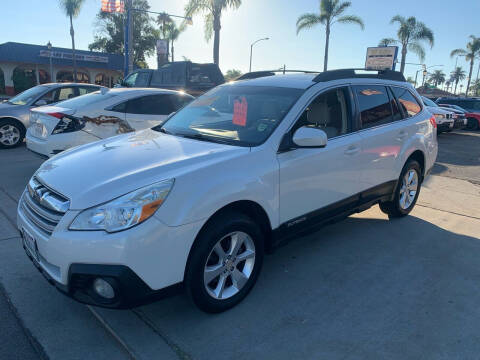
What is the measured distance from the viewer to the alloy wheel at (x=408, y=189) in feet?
16.2

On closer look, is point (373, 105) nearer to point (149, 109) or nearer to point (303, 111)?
point (303, 111)

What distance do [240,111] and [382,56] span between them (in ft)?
78.9

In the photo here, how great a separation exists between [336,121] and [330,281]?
155cm

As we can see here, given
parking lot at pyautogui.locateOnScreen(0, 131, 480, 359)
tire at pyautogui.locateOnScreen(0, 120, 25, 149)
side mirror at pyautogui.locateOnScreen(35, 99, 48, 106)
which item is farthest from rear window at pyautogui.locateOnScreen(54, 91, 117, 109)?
tire at pyautogui.locateOnScreen(0, 120, 25, 149)

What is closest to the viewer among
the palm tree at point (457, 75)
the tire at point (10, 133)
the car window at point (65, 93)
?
the tire at point (10, 133)

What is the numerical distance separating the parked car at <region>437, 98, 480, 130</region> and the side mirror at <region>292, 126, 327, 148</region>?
64.2ft

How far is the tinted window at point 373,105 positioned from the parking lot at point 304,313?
1.37 m

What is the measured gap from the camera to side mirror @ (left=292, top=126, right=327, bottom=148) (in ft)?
10.0

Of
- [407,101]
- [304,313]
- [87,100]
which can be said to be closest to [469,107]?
[407,101]

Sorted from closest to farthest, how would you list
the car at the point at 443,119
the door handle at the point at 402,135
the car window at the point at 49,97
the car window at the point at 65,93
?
the door handle at the point at 402,135 → the car window at the point at 49,97 → the car window at the point at 65,93 → the car at the point at 443,119

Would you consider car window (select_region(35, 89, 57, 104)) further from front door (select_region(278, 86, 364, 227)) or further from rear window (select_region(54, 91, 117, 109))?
front door (select_region(278, 86, 364, 227))

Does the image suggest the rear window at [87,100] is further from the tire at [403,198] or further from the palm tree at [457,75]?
the palm tree at [457,75]

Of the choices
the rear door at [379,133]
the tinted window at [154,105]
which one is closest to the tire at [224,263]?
the rear door at [379,133]

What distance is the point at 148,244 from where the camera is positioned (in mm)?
2316
